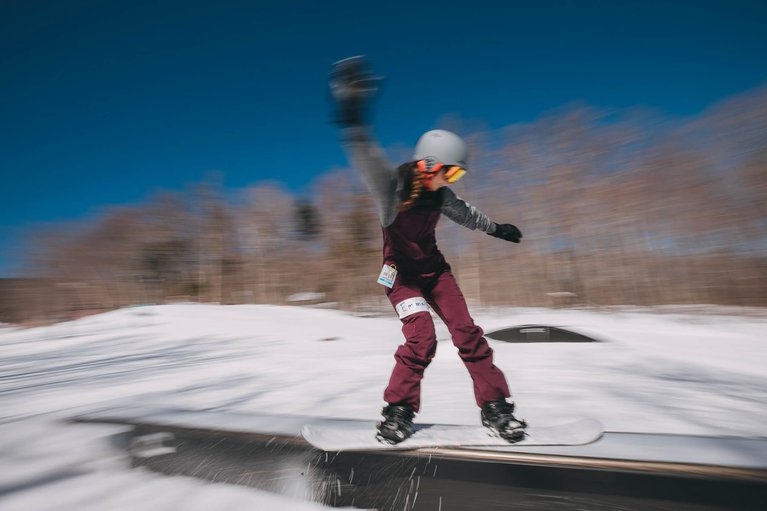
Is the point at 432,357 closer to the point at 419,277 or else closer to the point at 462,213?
the point at 419,277

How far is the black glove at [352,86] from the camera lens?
1.40 m

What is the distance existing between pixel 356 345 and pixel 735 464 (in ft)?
19.2

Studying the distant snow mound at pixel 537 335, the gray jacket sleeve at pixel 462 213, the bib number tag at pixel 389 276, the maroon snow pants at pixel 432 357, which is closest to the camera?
the maroon snow pants at pixel 432 357

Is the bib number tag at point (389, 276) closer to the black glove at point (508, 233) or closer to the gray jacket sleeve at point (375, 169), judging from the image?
the gray jacket sleeve at point (375, 169)

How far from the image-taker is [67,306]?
18.5 metres

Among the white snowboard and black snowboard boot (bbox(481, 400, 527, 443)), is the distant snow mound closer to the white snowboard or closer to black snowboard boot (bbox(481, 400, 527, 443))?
the white snowboard

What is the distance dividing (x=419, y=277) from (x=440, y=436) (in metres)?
0.70

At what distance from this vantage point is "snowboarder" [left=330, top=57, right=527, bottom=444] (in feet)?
5.09

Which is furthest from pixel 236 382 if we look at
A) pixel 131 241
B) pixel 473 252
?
pixel 131 241

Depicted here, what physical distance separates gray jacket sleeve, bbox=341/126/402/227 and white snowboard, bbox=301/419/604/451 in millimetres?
928

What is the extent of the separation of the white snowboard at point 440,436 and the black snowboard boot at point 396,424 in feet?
0.09

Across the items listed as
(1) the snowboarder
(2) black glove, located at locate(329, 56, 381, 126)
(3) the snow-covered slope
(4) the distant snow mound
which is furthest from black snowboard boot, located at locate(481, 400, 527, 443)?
(4) the distant snow mound

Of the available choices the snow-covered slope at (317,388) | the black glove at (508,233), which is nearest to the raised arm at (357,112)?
the black glove at (508,233)

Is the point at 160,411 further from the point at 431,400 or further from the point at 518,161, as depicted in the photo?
the point at 518,161
